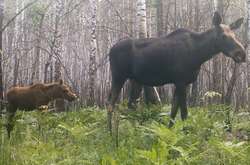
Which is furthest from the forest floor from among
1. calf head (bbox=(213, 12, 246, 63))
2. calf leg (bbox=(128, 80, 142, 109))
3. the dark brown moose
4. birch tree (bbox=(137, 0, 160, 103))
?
birch tree (bbox=(137, 0, 160, 103))

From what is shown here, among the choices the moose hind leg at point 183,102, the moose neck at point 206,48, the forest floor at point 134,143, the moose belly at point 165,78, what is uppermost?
the moose neck at point 206,48

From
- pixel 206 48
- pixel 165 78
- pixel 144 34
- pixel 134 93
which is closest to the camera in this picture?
pixel 206 48

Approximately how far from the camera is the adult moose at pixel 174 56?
25.9 feet

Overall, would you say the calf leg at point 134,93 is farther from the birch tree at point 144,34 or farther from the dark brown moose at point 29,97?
the dark brown moose at point 29,97

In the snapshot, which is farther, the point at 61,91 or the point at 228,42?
the point at 61,91

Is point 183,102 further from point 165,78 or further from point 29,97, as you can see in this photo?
point 29,97

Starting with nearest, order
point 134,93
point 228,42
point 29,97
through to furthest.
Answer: point 228,42 → point 134,93 → point 29,97

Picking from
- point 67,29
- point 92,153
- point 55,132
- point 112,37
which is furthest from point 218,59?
point 67,29

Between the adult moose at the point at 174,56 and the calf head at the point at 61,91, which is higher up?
the adult moose at the point at 174,56

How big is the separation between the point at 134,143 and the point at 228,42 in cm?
300

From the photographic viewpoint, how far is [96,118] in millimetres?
9016

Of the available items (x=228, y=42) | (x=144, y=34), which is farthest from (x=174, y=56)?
(x=144, y=34)

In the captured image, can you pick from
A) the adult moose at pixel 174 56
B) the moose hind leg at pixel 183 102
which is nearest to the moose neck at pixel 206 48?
the adult moose at pixel 174 56

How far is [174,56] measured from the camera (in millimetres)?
8211
